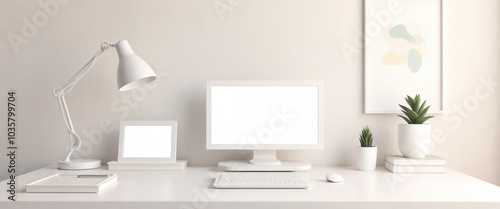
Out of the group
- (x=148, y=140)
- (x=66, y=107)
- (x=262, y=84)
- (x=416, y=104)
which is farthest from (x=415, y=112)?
(x=66, y=107)

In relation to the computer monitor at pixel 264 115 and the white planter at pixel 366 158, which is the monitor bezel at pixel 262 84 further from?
the white planter at pixel 366 158

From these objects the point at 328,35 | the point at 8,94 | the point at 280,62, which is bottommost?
the point at 8,94

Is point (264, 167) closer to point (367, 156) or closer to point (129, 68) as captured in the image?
point (367, 156)

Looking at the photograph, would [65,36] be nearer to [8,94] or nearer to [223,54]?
[8,94]

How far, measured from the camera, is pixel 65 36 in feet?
6.66

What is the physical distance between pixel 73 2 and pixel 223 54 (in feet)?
2.51

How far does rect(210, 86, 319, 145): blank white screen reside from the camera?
184cm

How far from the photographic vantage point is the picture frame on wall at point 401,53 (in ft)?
6.54

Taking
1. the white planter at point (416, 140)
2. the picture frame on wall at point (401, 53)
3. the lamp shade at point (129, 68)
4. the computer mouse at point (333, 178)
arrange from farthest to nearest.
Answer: the picture frame on wall at point (401, 53)
the white planter at point (416, 140)
the lamp shade at point (129, 68)
the computer mouse at point (333, 178)

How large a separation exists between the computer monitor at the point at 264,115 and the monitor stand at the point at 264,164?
0.01 m

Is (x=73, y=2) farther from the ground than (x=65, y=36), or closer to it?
farther from the ground

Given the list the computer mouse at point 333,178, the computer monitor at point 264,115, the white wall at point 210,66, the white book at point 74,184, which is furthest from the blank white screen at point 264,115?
the white book at point 74,184

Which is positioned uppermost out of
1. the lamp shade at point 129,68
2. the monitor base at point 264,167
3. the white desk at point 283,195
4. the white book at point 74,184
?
the lamp shade at point 129,68

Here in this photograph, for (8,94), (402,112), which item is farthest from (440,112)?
(8,94)
